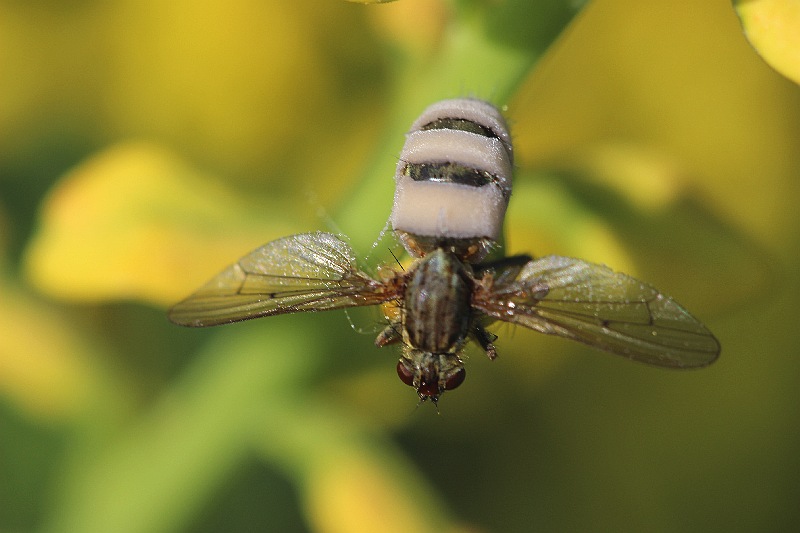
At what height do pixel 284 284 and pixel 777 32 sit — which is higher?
pixel 777 32

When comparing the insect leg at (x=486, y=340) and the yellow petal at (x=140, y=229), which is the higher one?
the yellow petal at (x=140, y=229)

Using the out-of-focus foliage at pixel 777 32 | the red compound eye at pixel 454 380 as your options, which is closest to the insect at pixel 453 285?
the red compound eye at pixel 454 380

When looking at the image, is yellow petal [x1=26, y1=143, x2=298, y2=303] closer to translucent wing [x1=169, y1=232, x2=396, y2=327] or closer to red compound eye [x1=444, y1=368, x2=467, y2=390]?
translucent wing [x1=169, y1=232, x2=396, y2=327]

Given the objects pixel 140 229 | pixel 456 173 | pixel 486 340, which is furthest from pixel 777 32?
pixel 140 229

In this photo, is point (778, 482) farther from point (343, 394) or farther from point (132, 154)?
point (132, 154)

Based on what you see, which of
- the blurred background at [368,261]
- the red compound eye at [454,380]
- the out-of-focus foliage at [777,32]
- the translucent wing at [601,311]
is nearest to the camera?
the out-of-focus foliage at [777,32]

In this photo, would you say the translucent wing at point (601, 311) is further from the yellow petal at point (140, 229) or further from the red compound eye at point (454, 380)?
the yellow petal at point (140, 229)

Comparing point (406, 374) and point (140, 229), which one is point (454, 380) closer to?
point (406, 374)
